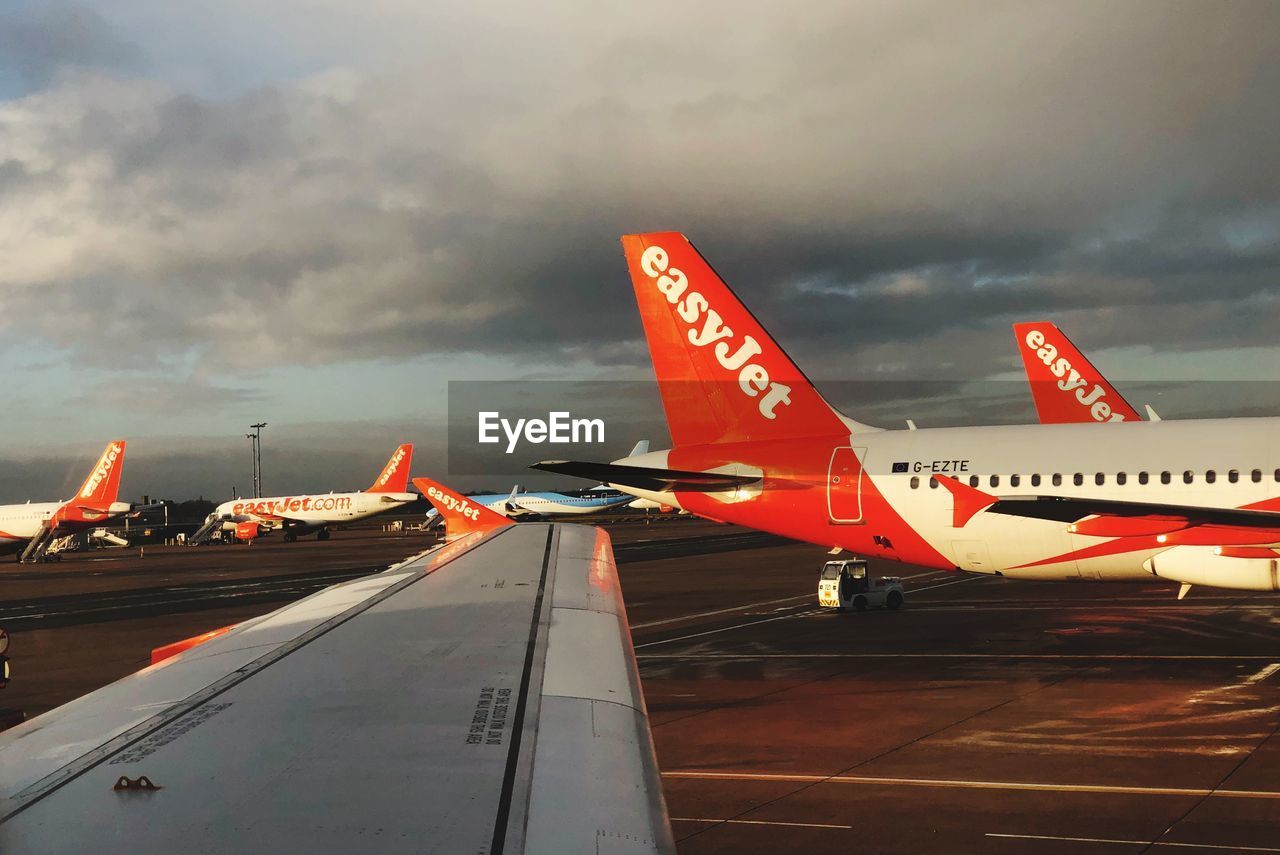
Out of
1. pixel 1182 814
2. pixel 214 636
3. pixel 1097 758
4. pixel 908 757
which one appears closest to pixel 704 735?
pixel 908 757

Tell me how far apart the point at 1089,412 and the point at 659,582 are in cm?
1863

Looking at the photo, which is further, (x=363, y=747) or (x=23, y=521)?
(x=23, y=521)

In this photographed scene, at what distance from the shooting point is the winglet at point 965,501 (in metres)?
22.0

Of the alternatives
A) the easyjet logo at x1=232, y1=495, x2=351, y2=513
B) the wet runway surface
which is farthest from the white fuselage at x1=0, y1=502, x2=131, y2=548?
the wet runway surface

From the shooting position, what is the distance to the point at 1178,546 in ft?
66.5

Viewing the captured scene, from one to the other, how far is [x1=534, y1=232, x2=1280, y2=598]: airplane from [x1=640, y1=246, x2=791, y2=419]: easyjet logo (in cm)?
3

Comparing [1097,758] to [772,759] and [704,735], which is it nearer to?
[772,759]

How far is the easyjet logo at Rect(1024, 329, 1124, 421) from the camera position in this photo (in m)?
42.5

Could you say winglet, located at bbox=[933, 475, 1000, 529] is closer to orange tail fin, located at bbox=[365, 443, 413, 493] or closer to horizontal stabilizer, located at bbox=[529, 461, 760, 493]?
horizontal stabilizer, located at bbox=[529, 461, 760, 493]

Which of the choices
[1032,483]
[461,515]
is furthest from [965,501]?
[461,515]

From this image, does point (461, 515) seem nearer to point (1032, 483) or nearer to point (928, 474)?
point (928, 474)

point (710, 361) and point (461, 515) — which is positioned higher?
point (710, 361)

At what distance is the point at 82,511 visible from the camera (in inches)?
2901

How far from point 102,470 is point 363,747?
257 feet
